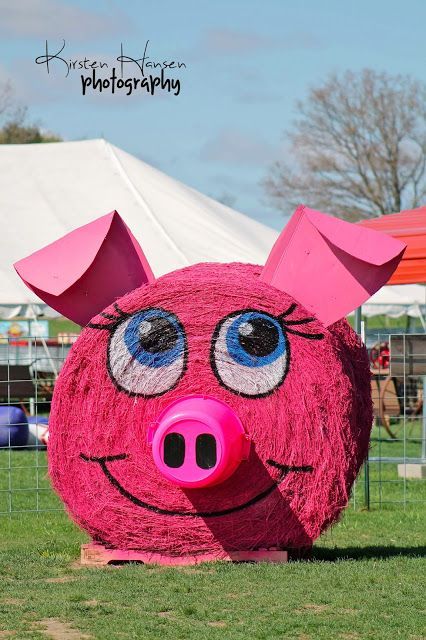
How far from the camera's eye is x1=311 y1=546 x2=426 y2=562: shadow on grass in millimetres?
7770

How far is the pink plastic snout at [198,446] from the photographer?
22.2 feet

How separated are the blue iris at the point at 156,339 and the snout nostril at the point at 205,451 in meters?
0.58

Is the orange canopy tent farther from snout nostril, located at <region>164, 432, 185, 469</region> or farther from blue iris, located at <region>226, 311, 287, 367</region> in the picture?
snout nostril, located at <region>164, 432, 185, 469</region>

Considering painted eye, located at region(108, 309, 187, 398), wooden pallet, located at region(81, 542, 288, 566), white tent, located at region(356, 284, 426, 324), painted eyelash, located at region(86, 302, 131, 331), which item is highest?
white tent, located at region(356, 284, 426, 324)

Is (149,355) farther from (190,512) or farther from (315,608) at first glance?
(315,608)

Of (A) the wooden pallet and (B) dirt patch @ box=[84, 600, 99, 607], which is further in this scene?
(A) the wooden pallet

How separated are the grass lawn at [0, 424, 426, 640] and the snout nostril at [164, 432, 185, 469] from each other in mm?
646

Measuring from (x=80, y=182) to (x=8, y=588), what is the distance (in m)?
12.7

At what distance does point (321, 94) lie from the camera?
4819 centimetres

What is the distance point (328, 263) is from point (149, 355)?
1.24 metres

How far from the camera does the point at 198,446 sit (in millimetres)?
6820

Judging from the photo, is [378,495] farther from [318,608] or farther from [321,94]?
[321,94]

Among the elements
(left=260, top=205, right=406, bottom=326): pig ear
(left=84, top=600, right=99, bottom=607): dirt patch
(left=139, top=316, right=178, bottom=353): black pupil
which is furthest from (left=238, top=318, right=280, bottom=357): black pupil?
(left=84, top=600, right=99, bottom=607): dirt patch

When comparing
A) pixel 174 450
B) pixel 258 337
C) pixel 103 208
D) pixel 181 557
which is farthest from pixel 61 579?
pixel 103 208
